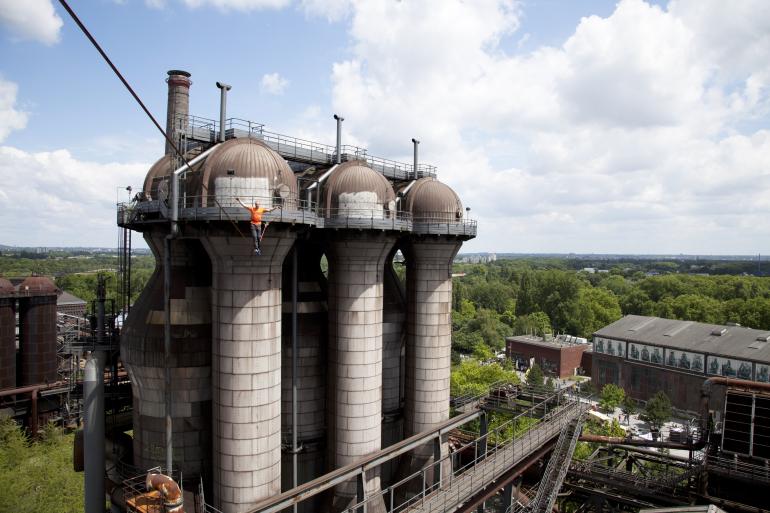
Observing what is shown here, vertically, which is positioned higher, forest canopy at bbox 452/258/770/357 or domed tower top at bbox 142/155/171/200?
A: domed tower top at bbox 142/155/171/200

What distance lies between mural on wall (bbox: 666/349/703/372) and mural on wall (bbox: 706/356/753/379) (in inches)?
49.2

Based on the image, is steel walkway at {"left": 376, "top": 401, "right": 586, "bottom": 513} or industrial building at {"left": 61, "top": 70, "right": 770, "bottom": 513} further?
steel walkway at {"left": 376, "top": 401, "right": 586, "bottom": 513}

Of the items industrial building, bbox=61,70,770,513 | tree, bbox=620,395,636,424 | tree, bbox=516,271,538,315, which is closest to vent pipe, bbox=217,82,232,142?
industrial building, bbox=61,70,770,513

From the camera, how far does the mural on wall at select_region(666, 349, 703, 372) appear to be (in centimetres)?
6681

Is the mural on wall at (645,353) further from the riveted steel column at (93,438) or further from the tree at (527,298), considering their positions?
the riveted steel column at (93,438)

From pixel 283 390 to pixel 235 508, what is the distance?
6489 millimetres

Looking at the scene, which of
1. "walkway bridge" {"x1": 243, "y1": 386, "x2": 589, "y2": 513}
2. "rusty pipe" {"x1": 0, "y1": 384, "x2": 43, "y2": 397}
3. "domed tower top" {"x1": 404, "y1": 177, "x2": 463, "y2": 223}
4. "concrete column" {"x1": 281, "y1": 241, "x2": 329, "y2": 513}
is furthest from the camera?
"rusty pipe" {"x1": 0, "y1": 384, "x2": 43, "y2": 397}

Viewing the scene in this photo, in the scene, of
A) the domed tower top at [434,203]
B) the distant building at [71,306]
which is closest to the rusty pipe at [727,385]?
the domed tower top at [434,203]

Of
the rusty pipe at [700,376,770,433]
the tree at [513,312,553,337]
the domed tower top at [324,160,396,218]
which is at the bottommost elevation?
the tree at [513,312,553,337]

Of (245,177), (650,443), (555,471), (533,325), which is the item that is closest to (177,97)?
(245,177)

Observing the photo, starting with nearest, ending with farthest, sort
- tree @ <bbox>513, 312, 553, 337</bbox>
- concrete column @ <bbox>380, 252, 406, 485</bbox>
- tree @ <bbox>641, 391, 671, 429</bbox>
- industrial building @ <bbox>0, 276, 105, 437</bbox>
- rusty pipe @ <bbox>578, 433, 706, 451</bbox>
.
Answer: rusty pipe @ <bbox>578, 433, 706, 451</bbox> → concrete column @ <bbox>380, 252, 406, 485</bbox> → industrial building @ <bbox>0, 276, 105, 437</bbox> → tree @ <bbox>641, 391, 671, 429</bbox> → tree @ <bbox>513, 312, 553, 337</bbox>

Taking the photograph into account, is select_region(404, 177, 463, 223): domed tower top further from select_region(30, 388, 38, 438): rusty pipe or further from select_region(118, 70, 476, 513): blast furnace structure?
select_region(30, 388, 38, 438): rusty pipe

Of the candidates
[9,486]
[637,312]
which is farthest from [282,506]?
[637,312]

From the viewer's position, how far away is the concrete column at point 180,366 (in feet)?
76.7
